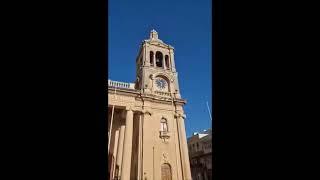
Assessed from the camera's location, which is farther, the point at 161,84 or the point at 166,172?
the point at 161,84

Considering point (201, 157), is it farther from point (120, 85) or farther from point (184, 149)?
point (120, 85)

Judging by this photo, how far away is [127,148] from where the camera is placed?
24.5m

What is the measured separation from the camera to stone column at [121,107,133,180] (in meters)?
23.3

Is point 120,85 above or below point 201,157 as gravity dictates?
above

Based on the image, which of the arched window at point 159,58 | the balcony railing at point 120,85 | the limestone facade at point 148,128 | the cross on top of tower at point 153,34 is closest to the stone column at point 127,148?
the limestone facade at point 148,128

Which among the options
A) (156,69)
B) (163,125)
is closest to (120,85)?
(156,69)

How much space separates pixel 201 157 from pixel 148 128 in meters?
18.1

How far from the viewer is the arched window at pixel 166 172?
25.1 m

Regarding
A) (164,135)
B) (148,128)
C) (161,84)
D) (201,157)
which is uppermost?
(161,84)
